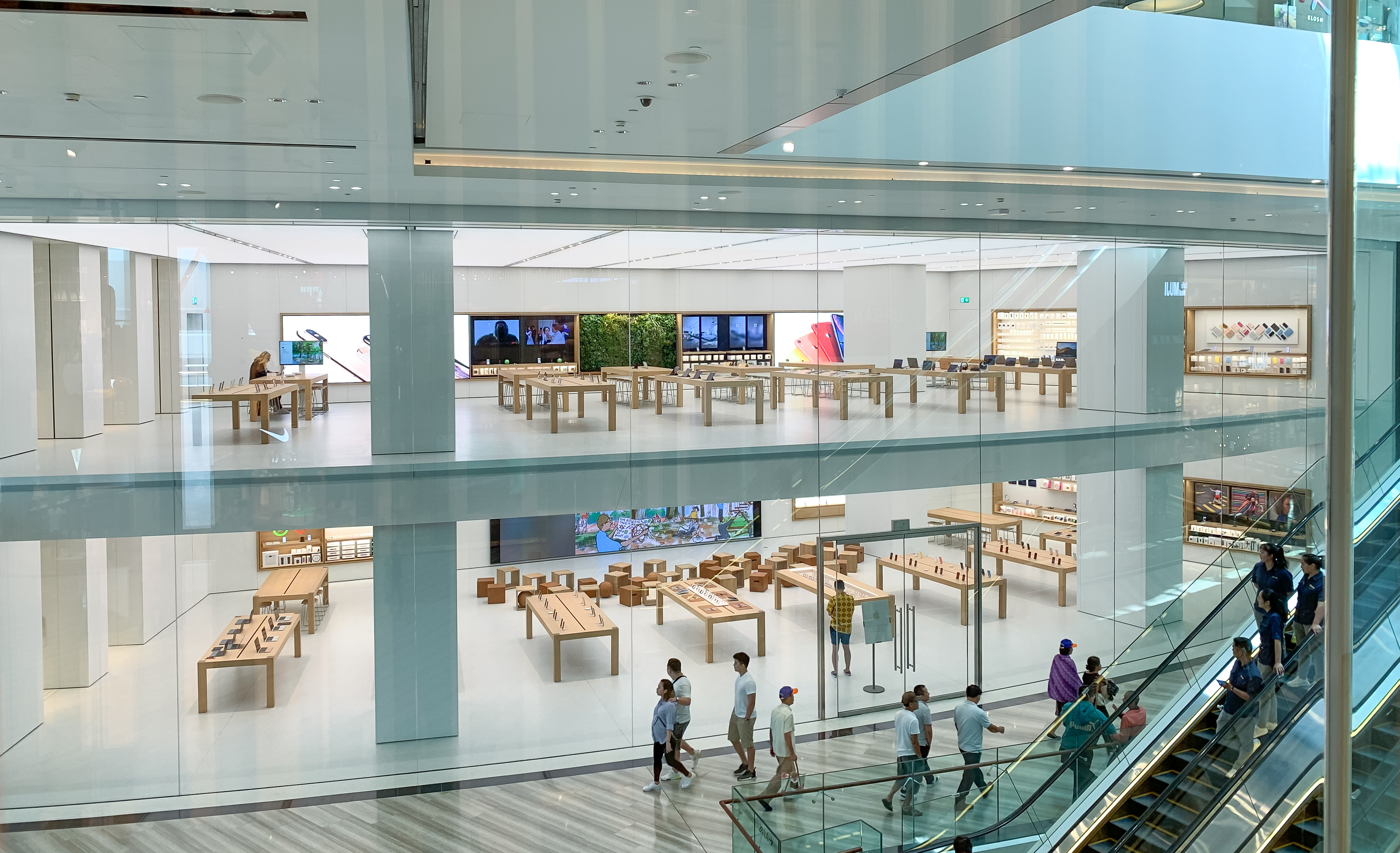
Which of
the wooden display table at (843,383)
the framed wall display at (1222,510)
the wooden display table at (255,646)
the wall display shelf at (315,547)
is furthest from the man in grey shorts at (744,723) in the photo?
the wooden display table at (255,646)

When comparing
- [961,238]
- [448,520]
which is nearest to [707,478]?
[448,520]

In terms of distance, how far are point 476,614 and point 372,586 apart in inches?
46.3

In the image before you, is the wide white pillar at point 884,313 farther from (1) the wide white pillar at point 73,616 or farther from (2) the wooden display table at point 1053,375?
(1) the wide white pillar at point 73,616

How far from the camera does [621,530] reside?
11281 millimetres

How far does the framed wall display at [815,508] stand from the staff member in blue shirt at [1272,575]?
6.12 m

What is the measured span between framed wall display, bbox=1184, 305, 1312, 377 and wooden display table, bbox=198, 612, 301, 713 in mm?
10552

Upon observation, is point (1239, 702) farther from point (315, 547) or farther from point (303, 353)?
point (303, 353)

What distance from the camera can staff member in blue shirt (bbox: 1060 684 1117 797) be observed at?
696cm

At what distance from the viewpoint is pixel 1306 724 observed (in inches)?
119

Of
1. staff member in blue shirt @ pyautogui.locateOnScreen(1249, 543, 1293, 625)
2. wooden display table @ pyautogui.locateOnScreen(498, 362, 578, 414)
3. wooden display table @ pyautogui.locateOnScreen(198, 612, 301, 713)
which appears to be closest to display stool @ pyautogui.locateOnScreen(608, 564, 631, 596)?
wooden display table @ pyautogui.locateOnScreen(498, 362, 578, 414)

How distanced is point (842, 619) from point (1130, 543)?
15.3 feet

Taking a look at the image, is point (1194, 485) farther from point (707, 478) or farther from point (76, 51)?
point (76, 51)

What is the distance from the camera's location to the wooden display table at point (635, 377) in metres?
Answer: 11.5

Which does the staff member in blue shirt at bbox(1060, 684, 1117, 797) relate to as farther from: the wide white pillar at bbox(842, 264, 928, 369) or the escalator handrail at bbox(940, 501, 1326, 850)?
the wide white pillar at bbox(842, 264, 928, 369)
